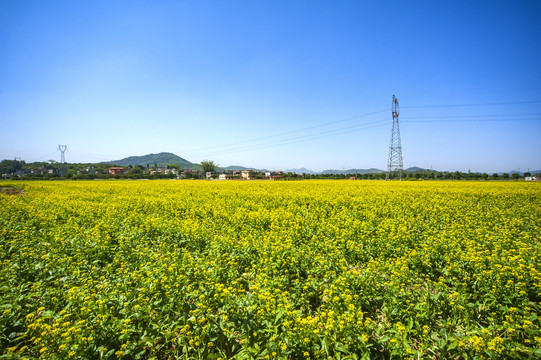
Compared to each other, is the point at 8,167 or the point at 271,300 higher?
the point at 8,167

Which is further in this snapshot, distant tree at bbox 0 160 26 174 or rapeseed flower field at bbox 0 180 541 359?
distant tree at bbox 0 160 26 174

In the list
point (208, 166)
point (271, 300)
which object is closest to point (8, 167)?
point (208, 166)

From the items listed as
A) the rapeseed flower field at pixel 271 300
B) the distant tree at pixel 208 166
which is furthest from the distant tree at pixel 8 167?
the rapeseed flower field at pixel 271 300

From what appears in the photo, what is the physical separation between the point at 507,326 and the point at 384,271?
230 centimetres

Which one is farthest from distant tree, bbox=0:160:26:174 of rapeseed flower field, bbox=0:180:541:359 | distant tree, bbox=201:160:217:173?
rapeseed flower field, bbox=0:180:541:359

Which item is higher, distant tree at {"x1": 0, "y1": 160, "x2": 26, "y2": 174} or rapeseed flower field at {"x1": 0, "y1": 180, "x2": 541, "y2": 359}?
distant tree at {"x1": 0, "y1": 160, "x2": 26, "y2": 174}

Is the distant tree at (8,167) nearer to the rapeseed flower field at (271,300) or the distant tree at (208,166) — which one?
the distant tree at (208,166)

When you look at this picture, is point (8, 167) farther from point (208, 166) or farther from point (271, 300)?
point (271, 300)

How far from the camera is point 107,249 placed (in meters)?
7.41

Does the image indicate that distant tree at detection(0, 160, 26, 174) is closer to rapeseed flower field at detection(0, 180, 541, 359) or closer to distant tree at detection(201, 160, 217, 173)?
distant tree at detection(201, 160, 217, 173)

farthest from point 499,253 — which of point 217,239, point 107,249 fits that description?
point 107,249

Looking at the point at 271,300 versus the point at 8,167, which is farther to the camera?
the point at 8,167

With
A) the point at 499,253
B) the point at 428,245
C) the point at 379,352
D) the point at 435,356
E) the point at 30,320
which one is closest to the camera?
the point at 379,352

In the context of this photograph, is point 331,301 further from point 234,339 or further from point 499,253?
point 499,253
